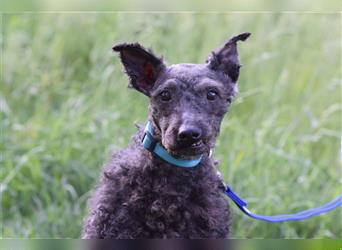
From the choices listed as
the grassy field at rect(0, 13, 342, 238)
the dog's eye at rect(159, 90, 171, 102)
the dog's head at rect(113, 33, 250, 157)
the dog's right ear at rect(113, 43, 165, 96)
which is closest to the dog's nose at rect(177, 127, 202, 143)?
the dog's head at rect(113, 33, 250, 157)

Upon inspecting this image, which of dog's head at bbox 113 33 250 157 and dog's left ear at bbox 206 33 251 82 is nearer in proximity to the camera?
dog's head at bbox 113 33 250 157

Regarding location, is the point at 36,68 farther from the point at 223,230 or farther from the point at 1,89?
the point at 223,230

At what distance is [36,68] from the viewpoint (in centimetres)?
692

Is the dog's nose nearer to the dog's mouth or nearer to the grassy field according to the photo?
the dog's mouth

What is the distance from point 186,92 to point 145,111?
107 inches

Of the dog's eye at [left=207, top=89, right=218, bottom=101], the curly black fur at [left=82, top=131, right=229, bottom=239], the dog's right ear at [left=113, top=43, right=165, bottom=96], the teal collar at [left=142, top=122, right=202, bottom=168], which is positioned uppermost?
the dog's right ear at [left=113, top=43, right=165, bottom=96]

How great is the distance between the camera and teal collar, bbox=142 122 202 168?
3824mm

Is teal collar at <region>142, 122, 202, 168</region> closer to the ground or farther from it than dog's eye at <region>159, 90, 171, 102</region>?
closer to the ground

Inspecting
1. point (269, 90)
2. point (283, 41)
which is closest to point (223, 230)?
point (269, 90)

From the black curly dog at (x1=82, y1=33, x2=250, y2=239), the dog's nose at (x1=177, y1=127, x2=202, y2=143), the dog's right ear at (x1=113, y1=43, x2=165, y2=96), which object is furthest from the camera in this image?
the dog's right ear at (x1=113, y1=43, x2=165, y2=96)

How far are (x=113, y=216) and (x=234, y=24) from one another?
3.59 m

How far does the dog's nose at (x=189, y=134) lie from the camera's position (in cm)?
357

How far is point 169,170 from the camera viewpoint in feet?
12.6

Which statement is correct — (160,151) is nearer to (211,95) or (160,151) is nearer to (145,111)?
(211,95)
